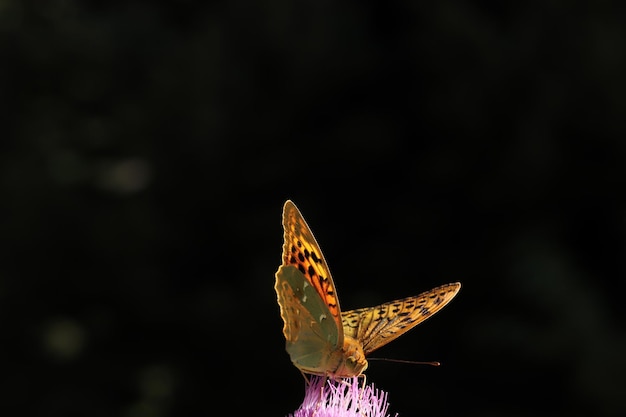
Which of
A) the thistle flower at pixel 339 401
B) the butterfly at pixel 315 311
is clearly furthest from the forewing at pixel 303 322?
the thistle flower at pixel 339 401

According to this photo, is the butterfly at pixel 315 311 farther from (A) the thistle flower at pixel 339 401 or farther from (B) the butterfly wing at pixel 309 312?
(A) the thistle flower at pixel 339 401

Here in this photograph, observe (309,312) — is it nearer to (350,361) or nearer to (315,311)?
(315,311)

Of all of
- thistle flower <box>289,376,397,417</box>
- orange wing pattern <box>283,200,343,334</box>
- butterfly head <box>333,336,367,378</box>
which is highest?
orange wing pattern <box>283,200,343,334</box>

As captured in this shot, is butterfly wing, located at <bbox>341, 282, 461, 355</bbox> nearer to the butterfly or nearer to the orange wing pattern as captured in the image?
the butterfly

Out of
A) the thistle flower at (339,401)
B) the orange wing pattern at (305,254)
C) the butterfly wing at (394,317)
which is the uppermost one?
the orange wing pattern at (305,254)

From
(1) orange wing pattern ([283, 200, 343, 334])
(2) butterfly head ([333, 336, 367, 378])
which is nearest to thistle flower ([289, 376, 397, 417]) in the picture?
(2) butterfly head ([333, 336, 367, 378])

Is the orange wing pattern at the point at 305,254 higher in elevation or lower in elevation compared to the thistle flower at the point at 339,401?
higher
